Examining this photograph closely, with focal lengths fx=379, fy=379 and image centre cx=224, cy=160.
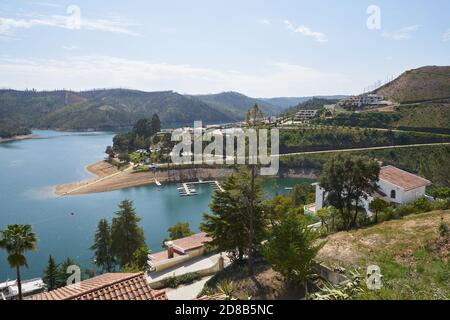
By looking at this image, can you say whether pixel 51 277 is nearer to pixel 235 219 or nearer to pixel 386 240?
pixel 235 219

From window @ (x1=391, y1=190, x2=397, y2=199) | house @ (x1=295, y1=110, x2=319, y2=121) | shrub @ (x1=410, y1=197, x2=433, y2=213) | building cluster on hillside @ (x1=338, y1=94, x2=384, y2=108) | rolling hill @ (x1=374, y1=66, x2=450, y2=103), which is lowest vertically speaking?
window @ (x1=391, y1=190, x2=397, y2=199)

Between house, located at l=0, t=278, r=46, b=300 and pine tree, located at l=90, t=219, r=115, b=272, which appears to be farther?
pine tree, located at l=90, t=219, r=115, b=272

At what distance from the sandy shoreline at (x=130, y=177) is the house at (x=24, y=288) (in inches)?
1560

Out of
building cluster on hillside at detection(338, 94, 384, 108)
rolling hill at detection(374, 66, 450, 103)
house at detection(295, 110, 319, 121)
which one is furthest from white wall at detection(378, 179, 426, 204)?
building cluster on hillside at detection(338, 94, 384, 108)

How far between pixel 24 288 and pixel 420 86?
109 metres

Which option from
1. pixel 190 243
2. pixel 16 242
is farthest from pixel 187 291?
pixel 16 242

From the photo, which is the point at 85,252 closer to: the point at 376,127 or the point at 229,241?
the point at 229,241

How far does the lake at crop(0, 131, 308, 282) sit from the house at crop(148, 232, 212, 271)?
628 centimetres

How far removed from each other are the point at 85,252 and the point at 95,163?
5880 cm

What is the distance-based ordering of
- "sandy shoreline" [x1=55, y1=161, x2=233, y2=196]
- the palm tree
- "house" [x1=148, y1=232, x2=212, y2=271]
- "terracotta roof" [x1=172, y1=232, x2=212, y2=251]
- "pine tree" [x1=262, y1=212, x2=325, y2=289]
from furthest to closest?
"sandy shoreline" [x1=55, y1=161, x2=233, y2=196]
"terracotta roof" [x1=172, y1=232, x2=212, y2=251]
"house" [x1=148, y1=232, x2=212, y2=271]
the palm tree
"pine tree" [x1=262, y1=212, x2=325, y2=289]

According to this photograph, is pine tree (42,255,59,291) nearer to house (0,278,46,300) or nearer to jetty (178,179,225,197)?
house (0,278,46,300)

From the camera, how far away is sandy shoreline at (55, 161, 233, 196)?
6962 centimetres

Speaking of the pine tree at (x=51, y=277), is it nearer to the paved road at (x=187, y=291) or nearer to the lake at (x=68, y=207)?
the lake at (x=68, y=207)

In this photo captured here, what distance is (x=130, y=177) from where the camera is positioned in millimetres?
75625
